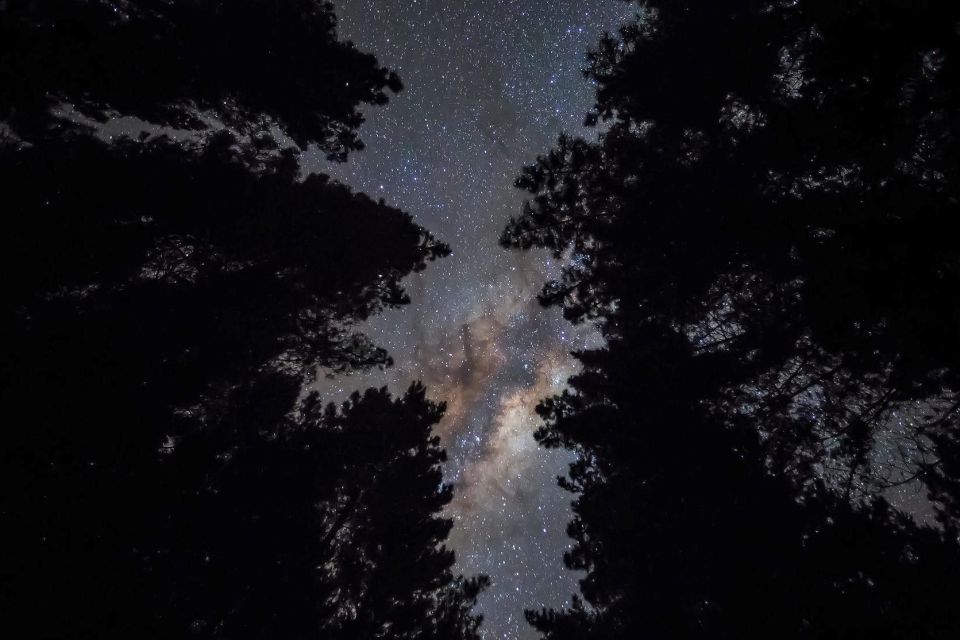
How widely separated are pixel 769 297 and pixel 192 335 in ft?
32.5

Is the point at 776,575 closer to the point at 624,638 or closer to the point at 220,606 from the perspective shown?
the point at 624,638

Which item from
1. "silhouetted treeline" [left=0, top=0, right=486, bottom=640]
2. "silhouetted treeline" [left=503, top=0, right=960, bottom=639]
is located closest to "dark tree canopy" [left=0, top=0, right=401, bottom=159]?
"silhouetted treeline" [left=0, top=0, right=486, bottom=640]

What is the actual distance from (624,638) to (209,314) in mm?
11308

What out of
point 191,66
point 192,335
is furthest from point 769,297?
point 191,66

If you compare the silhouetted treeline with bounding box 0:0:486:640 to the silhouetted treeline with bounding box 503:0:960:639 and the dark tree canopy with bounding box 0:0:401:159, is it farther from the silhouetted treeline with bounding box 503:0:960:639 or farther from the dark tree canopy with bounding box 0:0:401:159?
the silhouetted treeline with bounding box 503:0:960:639

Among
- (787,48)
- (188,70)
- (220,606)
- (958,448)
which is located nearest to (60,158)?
(188,70)

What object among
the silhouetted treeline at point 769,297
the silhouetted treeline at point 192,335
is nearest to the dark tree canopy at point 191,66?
the silhouetted treeline at point 192,335

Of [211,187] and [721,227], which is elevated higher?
[211,187]

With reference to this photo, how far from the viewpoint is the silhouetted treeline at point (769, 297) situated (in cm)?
396

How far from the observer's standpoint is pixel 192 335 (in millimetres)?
7344

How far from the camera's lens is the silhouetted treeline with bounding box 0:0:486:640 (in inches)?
213

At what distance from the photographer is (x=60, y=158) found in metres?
6.79

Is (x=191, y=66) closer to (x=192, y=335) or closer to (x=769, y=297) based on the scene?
(x=192, y=335)

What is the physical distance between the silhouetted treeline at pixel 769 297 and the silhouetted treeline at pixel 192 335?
4.47m
